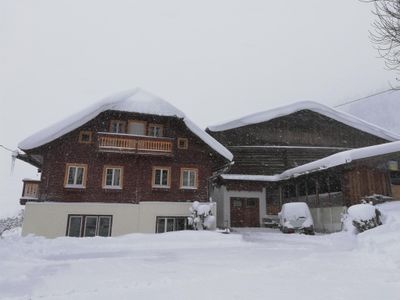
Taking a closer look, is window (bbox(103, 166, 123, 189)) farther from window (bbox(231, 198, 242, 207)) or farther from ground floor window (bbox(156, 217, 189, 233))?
window (bbox(231, 198, 242, 207))

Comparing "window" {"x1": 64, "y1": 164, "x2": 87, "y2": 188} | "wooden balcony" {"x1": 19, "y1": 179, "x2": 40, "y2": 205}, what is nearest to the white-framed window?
"window" {"x1": 64, "y1": 164, "x2": 87, "y2": 188}

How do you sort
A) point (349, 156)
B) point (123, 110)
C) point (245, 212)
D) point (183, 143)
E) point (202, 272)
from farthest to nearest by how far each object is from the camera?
point (245, 212) → point (183, 143) → point (123, 110) → point (349, 156) → point (202, 272)

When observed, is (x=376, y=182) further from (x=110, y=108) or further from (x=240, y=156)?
(x=110, y=108)

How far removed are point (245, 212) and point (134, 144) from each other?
998cm

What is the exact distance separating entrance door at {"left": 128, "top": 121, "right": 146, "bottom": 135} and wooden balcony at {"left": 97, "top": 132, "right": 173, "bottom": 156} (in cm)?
139

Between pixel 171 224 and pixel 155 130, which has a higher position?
pixel 155 130

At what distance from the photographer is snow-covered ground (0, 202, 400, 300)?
18.8ft

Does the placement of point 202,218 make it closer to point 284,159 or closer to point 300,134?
point 284,159

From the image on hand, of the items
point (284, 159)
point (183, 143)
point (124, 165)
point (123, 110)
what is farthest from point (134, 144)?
point (284, 159)

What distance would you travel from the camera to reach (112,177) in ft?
60.7

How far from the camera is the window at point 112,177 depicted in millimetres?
18281

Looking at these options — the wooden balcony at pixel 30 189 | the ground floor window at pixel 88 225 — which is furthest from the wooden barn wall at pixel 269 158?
the wooden balcony at pixel 30 189

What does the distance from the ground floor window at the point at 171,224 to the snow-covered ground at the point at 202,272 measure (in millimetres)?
5114

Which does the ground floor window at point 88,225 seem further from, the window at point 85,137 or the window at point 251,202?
the window at point 251,202
